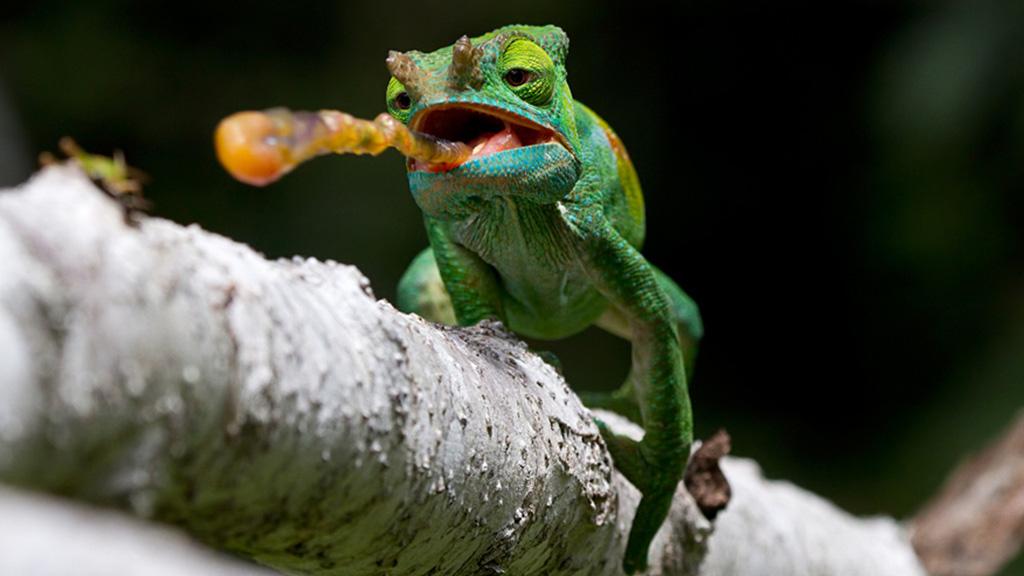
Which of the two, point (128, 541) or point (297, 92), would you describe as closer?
point (128, 541)

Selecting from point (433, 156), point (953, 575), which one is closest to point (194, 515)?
point (433, 156)

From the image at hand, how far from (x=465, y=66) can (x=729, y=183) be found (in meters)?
4.11

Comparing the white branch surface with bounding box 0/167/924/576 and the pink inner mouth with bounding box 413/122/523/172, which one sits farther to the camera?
the pink inner mouth with bounding box 413/122/523/172

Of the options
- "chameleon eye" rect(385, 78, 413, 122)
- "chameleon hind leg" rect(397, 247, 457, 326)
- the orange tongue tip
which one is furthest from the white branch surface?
"chameleon hind leg" rect(397, 247, 457, 326)

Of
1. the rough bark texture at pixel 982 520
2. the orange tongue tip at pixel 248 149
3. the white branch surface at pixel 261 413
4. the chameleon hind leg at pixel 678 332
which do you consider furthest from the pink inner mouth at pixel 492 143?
the rough bark texture at pixel 982 520

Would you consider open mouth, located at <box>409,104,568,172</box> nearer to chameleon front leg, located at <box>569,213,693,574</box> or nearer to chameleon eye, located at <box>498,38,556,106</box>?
chameleon eye, located at <box>498,38,556,106</box>

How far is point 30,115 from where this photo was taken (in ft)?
17.8

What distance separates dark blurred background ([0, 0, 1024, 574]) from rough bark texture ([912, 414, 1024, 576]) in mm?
1894

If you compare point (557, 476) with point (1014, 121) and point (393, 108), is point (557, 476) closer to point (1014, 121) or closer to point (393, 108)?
point (393, 108)

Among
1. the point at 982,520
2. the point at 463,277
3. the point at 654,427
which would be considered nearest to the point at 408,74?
the point at 463,277

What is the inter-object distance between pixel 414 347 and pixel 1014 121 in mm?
4270

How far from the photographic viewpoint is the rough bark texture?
307 centimetres

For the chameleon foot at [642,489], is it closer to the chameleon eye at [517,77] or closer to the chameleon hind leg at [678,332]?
the chameleon hind leg at [678,332]

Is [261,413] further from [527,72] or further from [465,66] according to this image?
[527,72]
